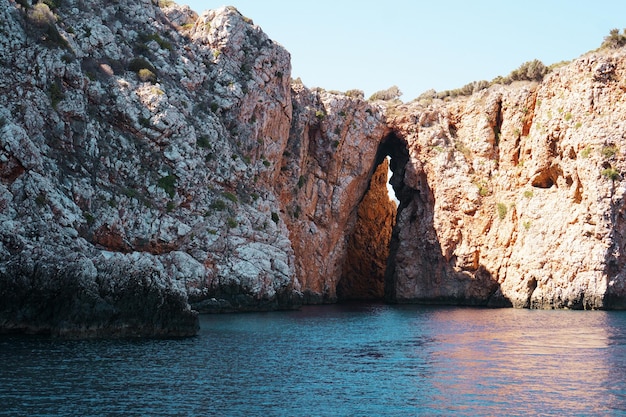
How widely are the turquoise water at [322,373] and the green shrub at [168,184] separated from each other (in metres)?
15.5

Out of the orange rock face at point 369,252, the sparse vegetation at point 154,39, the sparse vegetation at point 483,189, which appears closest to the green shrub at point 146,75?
the sparse vegetation at point 154,39

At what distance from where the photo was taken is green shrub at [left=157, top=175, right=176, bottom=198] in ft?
185

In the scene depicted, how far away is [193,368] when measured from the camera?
28.4 metres

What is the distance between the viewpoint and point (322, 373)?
1121 inches

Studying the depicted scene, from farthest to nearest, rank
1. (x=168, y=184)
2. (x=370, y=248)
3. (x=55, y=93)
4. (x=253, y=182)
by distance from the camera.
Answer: (x=370, y=248)
(x=253, y=182)
(x=168, y=184)
(x=55, y=93)

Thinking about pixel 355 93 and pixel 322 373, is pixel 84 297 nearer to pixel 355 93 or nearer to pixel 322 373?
pixel 322 373

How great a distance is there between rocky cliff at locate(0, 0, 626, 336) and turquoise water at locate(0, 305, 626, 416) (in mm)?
6068

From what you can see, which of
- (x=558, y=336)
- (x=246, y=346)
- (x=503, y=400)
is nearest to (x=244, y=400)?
(x=503, y=400)

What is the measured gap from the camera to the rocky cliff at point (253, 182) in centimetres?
4025

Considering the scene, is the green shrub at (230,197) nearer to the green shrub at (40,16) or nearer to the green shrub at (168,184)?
the green shrub at (168,184)

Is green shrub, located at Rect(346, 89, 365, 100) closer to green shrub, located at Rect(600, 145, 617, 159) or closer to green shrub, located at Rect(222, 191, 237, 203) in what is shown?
green shrub, located at Rect(222, 191, 237, 203)

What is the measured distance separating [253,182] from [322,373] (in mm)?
38438

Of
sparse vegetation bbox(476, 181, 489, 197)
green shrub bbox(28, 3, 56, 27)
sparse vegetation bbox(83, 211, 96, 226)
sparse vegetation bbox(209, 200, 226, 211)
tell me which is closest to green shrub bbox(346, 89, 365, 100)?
sparse vegetation bbox(476, 181, 489, 197)

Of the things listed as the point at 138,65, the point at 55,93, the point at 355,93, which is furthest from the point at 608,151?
the point at 55,93
